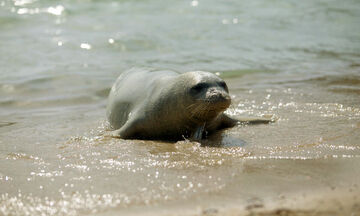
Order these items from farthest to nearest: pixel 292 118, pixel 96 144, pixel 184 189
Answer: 1. pixel 292 118
2. pixel 96 144
3. pixel 184 189

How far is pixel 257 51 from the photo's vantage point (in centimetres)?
919

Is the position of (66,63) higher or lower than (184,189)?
lower

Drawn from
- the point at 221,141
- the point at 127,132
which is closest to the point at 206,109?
the point at 221,141

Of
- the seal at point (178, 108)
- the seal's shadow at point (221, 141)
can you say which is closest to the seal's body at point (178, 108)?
the seal at point (178, 108)

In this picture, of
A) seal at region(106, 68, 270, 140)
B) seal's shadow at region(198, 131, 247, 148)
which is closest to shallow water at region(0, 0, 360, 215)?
seal's shadow at region(198, 131, 247, 148)

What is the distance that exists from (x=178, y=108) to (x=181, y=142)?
359 millimetres

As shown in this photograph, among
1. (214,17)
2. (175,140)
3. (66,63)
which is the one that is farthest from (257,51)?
(175,140)

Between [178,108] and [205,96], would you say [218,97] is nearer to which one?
[205,96]

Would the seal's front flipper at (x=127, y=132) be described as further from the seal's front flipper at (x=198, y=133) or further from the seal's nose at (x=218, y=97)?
the seal's nose at (x=218, y=97)

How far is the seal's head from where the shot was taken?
3.81 meters

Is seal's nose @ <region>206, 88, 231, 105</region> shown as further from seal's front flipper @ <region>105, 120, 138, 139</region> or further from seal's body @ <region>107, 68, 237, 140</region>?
seal's front flipper @ <region>105, 120, 138, 139</region>

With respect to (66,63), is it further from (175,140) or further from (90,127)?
(175,140)

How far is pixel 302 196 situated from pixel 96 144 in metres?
1.87

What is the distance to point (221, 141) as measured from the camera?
392 centimetres
